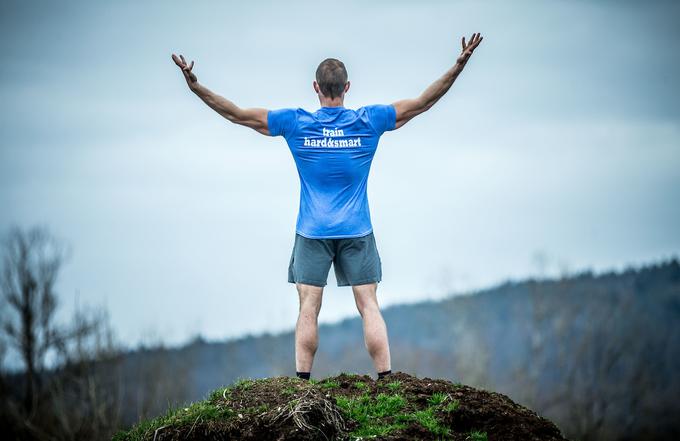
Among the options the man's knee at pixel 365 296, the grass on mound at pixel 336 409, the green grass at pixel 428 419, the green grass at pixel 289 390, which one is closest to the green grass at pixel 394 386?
the grass on mound at pixel 336 409

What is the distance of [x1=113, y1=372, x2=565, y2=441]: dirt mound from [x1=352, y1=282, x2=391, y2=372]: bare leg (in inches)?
15.1

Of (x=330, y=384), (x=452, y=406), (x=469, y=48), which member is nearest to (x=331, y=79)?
(x=469, y=48)

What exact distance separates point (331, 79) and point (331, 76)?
0.10 ft

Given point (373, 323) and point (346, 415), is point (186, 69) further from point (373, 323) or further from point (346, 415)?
point (346, 415)

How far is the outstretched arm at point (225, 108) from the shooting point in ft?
30.0

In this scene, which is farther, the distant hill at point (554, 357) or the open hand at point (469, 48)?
the distant hill at point (554, 357)

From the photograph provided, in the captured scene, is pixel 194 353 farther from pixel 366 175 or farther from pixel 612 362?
pixel 366 175

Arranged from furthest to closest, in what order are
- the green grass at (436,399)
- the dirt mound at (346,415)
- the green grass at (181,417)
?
1. the green grass at (436,399)
2. the green grass at (181,417)
3. the dirt mound at (346,415)

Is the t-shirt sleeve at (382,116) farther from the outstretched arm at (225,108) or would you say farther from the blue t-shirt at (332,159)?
the outstretched arm at (225,108)

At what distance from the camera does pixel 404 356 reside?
237 ft

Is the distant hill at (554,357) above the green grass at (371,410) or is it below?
below

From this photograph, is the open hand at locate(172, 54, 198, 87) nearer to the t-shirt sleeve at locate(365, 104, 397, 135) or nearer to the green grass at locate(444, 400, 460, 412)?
the t-shirt sleeve at locate(365, 104, 397, 135)

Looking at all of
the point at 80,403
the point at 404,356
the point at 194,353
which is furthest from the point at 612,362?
the point at 80,403

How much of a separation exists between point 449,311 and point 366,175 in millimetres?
59958
